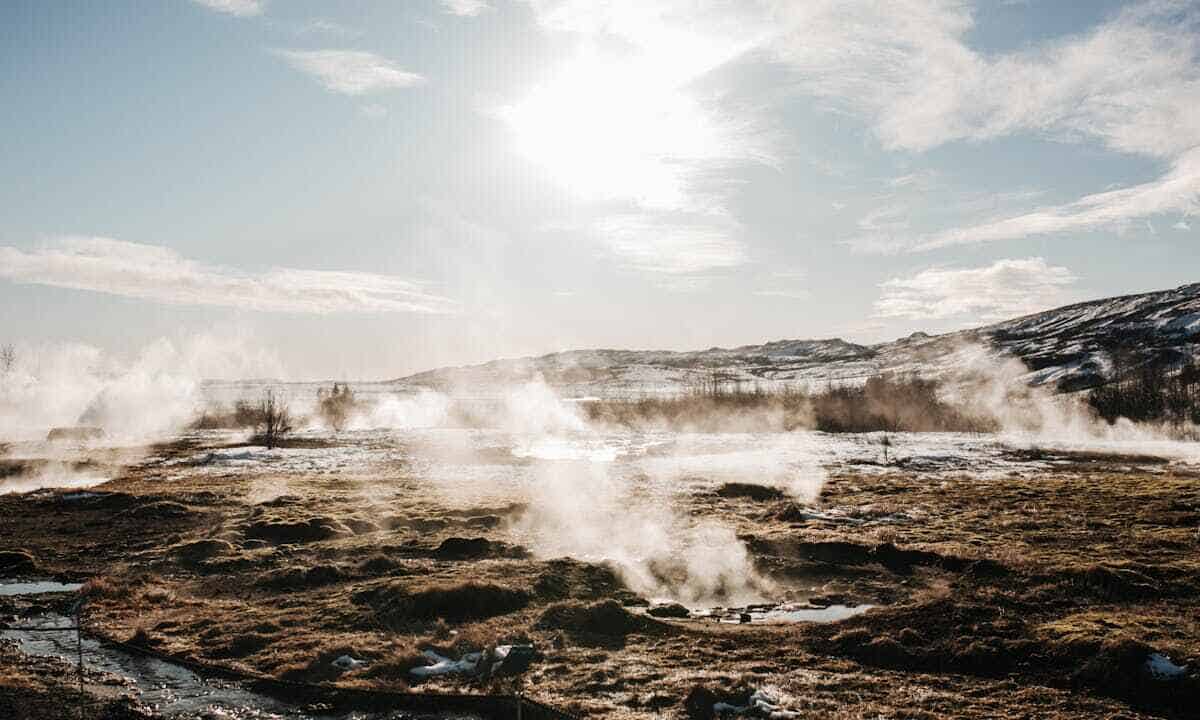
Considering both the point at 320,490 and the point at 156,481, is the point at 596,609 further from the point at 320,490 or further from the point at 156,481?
the point at 156,481

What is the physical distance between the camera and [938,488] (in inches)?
2071

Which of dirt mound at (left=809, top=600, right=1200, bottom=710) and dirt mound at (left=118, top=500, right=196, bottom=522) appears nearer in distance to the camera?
dirt mound at (left=809, top=600, right=1200, bottom=710)

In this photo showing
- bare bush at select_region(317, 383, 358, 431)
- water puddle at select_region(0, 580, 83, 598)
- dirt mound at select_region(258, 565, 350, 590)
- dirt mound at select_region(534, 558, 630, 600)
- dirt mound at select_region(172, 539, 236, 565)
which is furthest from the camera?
bare bush at select_region(317, 383, 358, 431)

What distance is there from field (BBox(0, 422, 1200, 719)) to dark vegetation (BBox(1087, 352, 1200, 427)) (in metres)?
58.0

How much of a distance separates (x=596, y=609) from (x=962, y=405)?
130502 mm

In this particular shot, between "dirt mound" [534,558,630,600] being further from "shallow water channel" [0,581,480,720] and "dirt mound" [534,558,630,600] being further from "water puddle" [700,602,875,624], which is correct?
"shallow water channel" [0,581,480,720]

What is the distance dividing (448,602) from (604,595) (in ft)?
18.0

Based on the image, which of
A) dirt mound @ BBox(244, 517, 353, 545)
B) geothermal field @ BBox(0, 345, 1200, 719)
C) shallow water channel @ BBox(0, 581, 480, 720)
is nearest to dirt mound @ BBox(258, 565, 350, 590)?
geothermal field @ BBox(0, 345, 1200, 719)

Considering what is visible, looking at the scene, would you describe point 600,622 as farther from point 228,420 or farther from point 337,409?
point 228,420

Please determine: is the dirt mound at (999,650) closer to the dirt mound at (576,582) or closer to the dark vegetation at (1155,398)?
the dirt mound at (576,582)

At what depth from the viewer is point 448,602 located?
23.9 meters

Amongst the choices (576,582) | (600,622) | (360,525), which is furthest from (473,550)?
(600,622)

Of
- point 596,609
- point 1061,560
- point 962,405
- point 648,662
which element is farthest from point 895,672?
point 962,405

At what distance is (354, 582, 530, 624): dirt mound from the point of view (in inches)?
919
